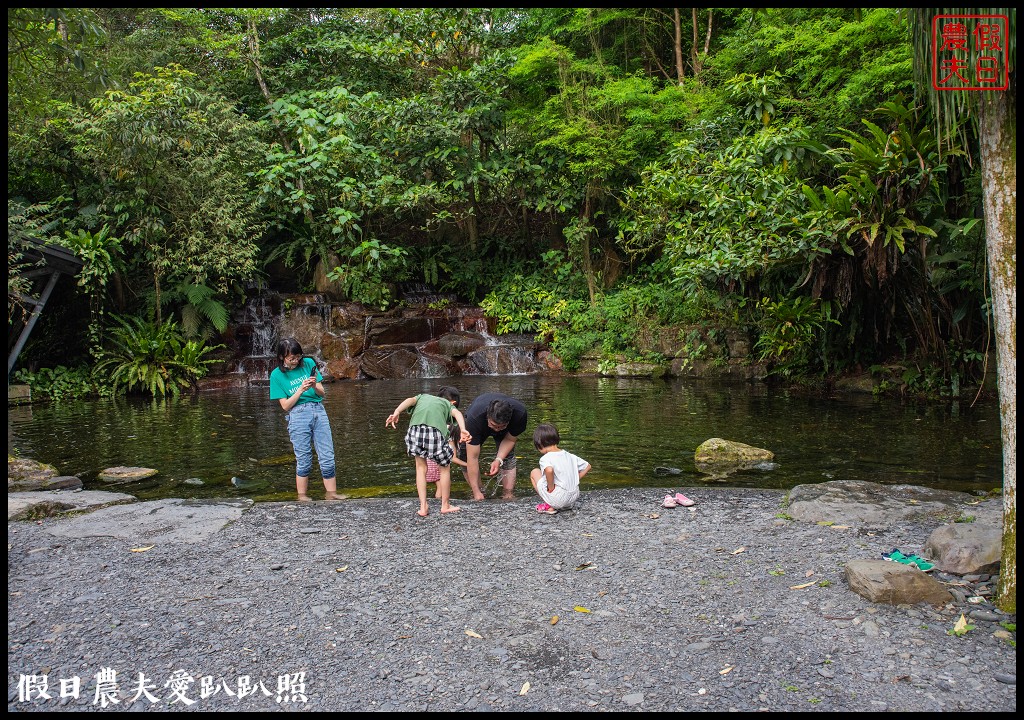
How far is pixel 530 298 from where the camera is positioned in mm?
22266

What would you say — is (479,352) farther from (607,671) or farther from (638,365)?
(607,671)

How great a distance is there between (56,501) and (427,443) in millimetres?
3498

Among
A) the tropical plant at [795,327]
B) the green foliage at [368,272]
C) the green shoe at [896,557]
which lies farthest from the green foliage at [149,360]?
the green shoe at [896,557]

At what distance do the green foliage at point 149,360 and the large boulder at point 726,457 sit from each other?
13.7 meters

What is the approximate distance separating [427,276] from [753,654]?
2120 cm

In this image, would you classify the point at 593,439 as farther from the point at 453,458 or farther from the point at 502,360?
the point at 502,360

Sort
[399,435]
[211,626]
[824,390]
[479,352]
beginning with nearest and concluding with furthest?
[211,626], [399,435], [824,390], [479,352]

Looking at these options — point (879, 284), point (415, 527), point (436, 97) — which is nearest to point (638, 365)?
point (879, 284)

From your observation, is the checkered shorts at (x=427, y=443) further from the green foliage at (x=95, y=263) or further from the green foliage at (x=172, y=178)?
the green foliage at (x=172, y=178)

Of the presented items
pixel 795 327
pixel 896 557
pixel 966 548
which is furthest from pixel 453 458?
pixel 795 327

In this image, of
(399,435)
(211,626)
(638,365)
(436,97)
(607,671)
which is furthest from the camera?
(436,97)

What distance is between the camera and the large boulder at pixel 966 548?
13.1ft

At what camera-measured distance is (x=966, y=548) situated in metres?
4.09

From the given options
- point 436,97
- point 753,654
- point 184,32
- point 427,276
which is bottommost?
point 753,654
